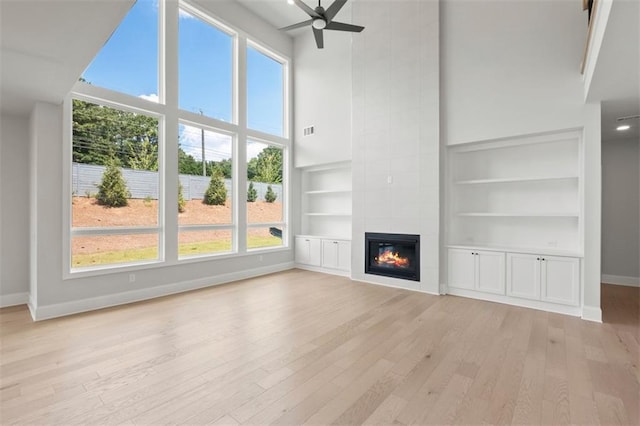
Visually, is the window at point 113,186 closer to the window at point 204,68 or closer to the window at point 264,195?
the window at point 204,68

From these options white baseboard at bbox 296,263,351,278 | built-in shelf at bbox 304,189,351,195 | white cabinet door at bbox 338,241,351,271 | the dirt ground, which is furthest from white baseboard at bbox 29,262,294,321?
built-in shelf at bbox 304,189,351,195

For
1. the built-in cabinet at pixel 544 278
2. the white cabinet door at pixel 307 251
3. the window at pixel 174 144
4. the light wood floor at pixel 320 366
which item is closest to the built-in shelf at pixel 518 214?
the built-in cabinet at pixel 544 278

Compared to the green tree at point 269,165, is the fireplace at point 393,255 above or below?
below

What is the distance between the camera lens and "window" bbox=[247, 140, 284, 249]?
6.49m

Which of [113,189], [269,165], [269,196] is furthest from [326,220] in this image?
[113,189]

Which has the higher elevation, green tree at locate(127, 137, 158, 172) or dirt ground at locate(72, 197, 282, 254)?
green tree at locate(127, 137, 158, 172)

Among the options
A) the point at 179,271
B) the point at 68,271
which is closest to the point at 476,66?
the point at 179,271

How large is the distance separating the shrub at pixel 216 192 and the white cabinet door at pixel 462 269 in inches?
173

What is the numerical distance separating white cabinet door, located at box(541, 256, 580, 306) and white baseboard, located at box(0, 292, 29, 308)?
752 centimetres

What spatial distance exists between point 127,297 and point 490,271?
5.56 metres

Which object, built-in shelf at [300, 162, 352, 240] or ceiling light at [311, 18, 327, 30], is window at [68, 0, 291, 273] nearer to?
built-in shelf at [300, 162, 352, 240]

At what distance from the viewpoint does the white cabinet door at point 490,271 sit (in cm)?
442

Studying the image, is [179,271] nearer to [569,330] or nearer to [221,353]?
[221,353]

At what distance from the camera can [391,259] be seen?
5.59 metres
